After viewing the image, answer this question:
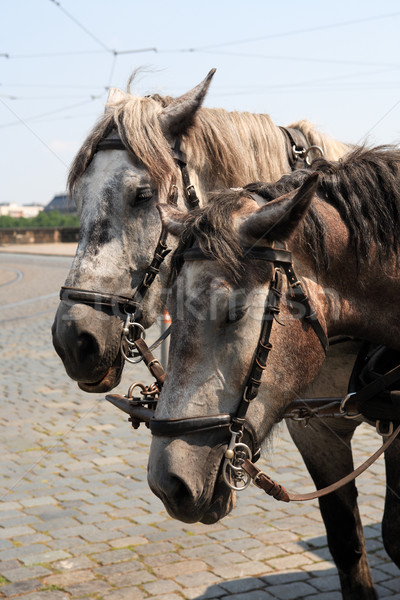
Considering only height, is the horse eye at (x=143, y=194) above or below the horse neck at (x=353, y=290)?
above

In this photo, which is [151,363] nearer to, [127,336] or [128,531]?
[127,336]

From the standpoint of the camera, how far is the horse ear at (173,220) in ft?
8.68

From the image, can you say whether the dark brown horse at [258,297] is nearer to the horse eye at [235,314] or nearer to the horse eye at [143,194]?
the horse eye at [235,314]

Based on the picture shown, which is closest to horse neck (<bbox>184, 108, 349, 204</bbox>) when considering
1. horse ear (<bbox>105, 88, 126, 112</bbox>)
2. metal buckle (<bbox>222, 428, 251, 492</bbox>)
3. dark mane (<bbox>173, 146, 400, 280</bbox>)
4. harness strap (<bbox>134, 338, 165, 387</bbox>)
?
horse ear (<bbox>105, 88, 126, 112</bbox>)

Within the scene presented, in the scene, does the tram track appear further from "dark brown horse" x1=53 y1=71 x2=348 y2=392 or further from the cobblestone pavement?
"dark brown horse" x1=53 y1=71 x2=348 y2=392

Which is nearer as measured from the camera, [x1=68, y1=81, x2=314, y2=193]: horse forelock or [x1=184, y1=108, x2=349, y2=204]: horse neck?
[x1=68, y1=81, x2=314, y2=193]: horse forelock

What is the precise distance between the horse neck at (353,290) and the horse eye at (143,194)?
4.26 ft

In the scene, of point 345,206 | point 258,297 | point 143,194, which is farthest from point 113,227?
point 258,297

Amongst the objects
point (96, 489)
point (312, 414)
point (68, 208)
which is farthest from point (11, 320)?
point (312, 414)

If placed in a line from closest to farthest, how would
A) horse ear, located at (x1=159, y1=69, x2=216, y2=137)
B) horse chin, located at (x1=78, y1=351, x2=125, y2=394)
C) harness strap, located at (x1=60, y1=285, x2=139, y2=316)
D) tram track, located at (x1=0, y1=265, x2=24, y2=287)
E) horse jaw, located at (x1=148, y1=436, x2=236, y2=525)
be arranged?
horse jaw, located at (x1=148, y1=436, x2=236, y2=525) < harness strap, located at (x1=60, y1=285, x2=139, y2=316) < horse chin, located at (x1=78, y1=351, x2=125, y2=394) < horse ear, located at (x1=159, y1=69, x2=216, y2=137) < tram track, located at (x1=0, y1=265, x2=24, y2=287)

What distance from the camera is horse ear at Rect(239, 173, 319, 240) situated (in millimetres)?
2348

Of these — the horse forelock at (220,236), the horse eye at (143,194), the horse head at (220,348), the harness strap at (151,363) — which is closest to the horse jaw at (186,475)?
the horse head at (220,348)

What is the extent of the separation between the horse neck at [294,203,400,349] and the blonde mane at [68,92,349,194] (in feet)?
4.66

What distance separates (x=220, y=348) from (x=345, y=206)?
792 millimetres
